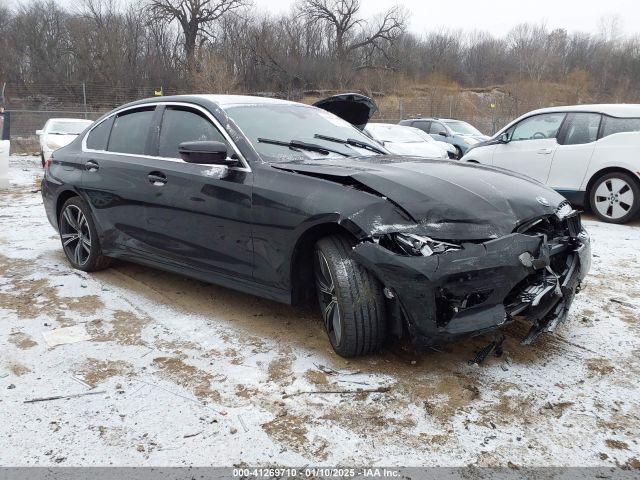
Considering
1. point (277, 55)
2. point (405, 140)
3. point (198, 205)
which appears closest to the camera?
point (198, 205)

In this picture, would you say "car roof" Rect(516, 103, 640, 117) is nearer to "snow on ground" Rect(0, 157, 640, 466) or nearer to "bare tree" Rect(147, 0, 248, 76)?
"snow on ground" Rect(0, 157, 640, 466)

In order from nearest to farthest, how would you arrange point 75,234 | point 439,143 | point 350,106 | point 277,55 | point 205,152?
1. point 205,152
2. point 75,234
3. point 350,106
4. point 439,143
5. point 277,55

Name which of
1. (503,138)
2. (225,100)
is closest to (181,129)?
(225,100)

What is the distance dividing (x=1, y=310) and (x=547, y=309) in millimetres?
3683

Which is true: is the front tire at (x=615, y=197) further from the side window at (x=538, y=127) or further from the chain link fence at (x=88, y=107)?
the chain link fence at (x=88, y=107)

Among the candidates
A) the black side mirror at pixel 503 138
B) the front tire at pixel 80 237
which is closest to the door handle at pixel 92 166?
the front tire at pixel 80 237

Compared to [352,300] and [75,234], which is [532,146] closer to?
[352,300]

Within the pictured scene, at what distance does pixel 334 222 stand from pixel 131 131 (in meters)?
2.36

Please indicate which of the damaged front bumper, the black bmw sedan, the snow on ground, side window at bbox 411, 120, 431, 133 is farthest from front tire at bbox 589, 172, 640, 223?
side window at bbox 411, 120, 431, 133

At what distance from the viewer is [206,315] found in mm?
3676

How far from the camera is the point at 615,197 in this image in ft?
22.8

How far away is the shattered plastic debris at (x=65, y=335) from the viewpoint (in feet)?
10.7

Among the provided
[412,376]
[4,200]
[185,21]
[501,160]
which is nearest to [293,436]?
[412,376]

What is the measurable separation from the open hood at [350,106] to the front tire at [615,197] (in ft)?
12.8
